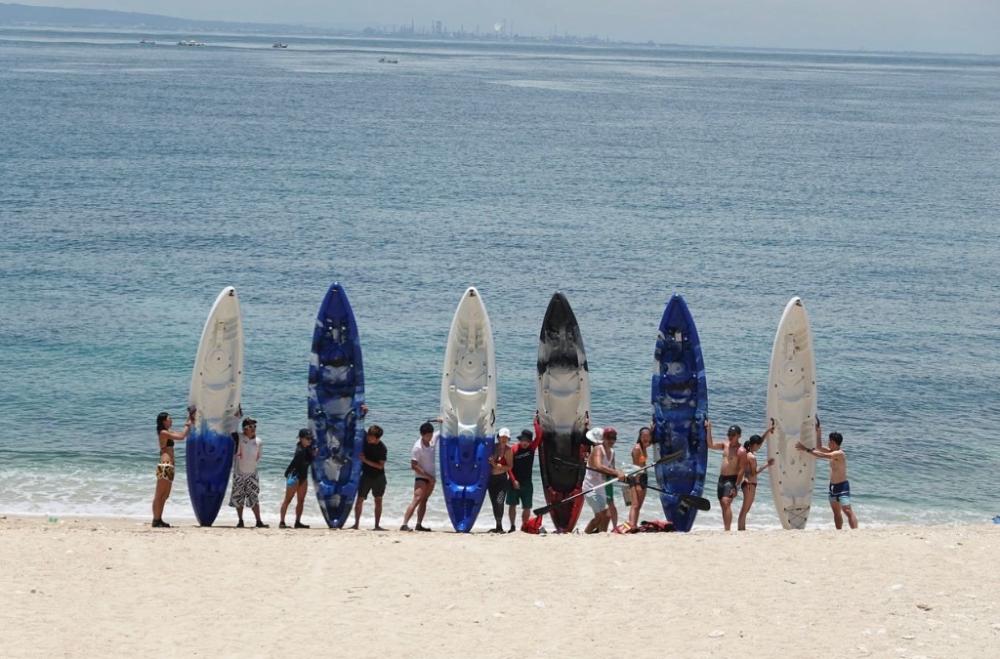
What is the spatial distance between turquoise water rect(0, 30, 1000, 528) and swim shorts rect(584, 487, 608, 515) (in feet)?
10.2

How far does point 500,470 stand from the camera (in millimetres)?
15016

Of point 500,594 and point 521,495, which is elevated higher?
point 521,495

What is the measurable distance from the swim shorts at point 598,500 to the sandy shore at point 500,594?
4.77 feet

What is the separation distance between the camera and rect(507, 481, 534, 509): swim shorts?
15.2 metres

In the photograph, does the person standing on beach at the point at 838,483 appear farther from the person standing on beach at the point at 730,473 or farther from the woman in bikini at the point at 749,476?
the person standing on beach at the point at 730,473

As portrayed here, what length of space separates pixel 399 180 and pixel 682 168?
1487cm

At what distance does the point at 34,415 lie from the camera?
73.5 ft

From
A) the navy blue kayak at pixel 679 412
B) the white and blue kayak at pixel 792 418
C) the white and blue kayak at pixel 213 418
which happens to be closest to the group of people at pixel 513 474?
the white and blue kayak at pixel 213 418

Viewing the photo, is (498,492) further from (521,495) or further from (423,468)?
(423,468)

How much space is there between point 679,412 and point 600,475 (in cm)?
219

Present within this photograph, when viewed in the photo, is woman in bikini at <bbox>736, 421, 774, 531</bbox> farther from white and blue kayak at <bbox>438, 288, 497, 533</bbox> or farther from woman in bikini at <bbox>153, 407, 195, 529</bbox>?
woman in bikini at <bbox>153, 407, 195, 529</bbox>

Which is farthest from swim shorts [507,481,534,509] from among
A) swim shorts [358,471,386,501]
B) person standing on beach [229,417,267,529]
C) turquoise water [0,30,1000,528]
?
person standing on beach [229,417,267,529]

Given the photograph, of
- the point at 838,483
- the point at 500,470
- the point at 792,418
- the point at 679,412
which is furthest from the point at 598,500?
the point at 792,418

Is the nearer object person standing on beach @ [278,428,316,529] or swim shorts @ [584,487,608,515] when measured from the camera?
swim shorts @ [584,487,608,515]
